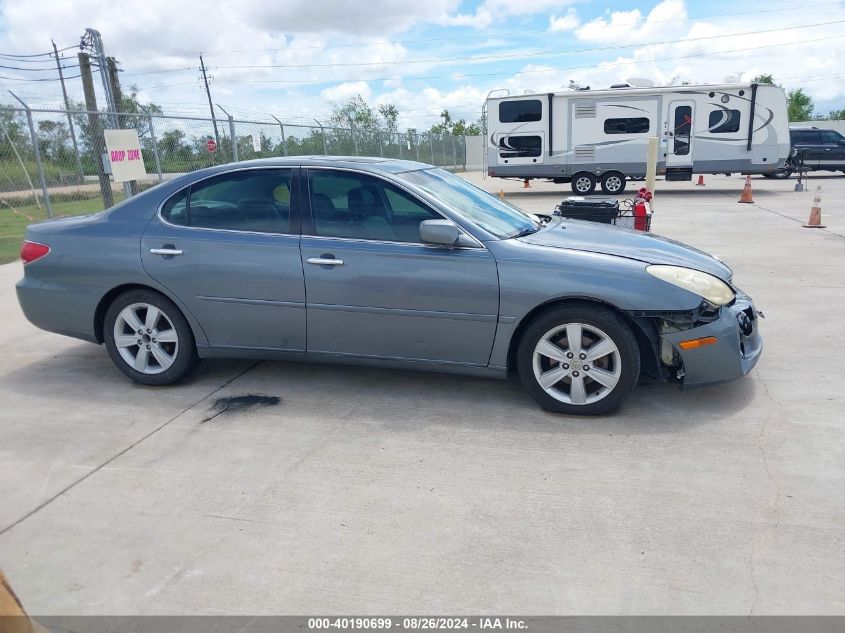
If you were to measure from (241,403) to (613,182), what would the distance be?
1794 centimetres

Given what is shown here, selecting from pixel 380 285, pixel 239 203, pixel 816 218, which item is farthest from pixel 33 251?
pixel 816 218

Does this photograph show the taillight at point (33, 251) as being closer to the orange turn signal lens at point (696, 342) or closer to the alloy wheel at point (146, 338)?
the alloy wheel at point (146, 338)

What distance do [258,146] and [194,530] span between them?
1698 centimetres

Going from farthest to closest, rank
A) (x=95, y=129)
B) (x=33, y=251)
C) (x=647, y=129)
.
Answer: (x=647, y=129) < (x=95, y=129) < (x=33, y=251)

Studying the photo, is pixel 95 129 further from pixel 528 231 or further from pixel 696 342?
pixel 696 342

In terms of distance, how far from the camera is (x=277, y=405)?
4.61 meters

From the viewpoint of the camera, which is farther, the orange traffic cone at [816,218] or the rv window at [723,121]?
the rv window at [723,121]

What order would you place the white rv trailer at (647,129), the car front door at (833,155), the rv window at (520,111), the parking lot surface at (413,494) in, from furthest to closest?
the car front door at (833,155), the rv window at (520,111), the white rv trailer at (647,129), the parking lot surface at (413,494)

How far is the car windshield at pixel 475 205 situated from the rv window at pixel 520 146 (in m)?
16.0

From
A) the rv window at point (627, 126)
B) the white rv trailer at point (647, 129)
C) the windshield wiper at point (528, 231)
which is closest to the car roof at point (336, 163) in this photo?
the windshield wiper at point (528, 231)

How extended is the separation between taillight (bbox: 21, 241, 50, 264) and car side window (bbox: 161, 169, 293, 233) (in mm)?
956

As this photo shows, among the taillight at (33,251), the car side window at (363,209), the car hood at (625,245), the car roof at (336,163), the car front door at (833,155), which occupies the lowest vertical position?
the car front door at (833,155)

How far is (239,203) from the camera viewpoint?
15.7 ft

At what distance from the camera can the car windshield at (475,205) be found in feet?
15.1
